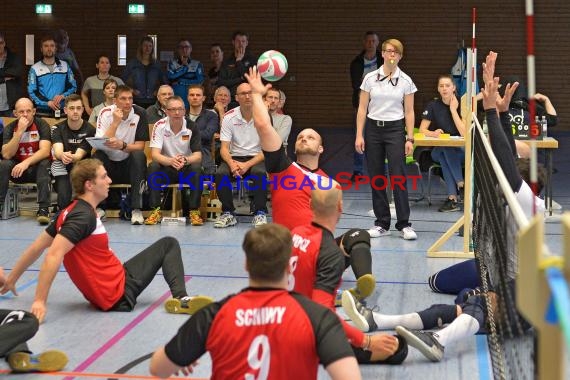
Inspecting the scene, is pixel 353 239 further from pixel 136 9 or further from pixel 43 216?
pixel 136 9

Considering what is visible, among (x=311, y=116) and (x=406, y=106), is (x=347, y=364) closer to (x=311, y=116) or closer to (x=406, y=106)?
(x=406, y=106)

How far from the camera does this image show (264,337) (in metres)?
3.33

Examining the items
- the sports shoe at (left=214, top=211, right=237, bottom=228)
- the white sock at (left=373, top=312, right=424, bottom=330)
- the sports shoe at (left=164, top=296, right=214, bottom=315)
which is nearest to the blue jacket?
the sports shoe at (left=214, top=211, right=237, bottom=228)

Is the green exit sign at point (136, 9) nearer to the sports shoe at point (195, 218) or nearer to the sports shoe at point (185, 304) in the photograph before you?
the sports shoe at point (195, 218)

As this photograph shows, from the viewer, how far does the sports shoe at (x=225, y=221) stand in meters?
10.5

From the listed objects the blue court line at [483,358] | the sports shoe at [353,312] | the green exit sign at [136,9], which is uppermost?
the green exit sign at [136,9]

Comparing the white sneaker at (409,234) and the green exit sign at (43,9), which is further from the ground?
the green exit sign at (43,9)

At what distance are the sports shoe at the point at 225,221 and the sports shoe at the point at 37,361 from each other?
5.32 meters

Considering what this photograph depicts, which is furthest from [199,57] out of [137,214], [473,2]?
[137,214]

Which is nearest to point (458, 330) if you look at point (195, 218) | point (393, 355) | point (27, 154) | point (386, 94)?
point (393, 355)

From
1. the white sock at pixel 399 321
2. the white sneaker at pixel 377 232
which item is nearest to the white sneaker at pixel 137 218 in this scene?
the white sneaker at pixel 377 232

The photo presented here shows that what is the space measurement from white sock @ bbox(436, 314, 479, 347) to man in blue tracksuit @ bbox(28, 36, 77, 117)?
9046 millimetres

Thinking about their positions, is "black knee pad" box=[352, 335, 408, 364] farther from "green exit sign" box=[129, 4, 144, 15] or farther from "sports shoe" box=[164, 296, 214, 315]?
"green exit sign" box=[129, 4, 144, 15]

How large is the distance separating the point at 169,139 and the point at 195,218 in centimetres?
104
